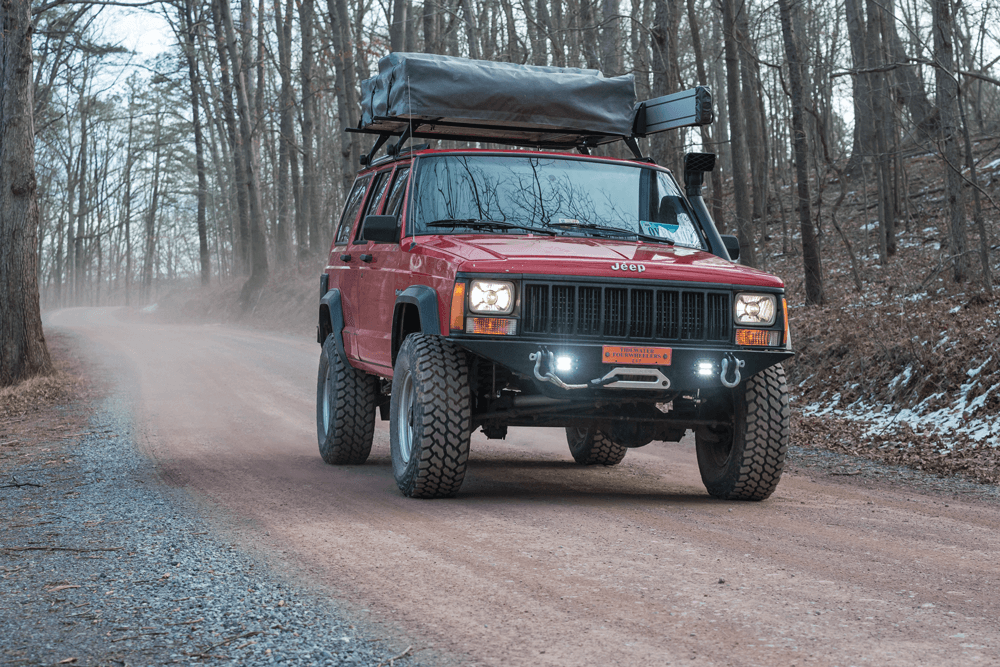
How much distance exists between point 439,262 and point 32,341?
10888 millimetres

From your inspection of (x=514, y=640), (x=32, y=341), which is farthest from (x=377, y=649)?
(x=32, y=341)

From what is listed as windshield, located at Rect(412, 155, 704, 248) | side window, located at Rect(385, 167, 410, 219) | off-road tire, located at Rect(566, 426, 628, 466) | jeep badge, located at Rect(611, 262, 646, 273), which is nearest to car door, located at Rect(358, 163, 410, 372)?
side window, located at Rect(385, 167, 410, 219)

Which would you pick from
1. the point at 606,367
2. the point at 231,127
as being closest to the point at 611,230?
the point at 606,367

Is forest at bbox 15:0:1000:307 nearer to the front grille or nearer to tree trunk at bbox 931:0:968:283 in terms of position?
tree trunk at bbox 931:0:968:283

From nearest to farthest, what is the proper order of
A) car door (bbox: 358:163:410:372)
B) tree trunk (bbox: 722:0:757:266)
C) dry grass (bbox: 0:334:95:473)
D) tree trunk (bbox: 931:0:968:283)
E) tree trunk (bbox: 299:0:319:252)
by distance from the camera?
1. car door (bbox: 358:163:410:372)
2. dry grass (bbox: 0:334:95:473)
3. tree trunk (bbox: 931:0:968:283)
4. tree trunk (bbox: 722:0:757:266)
5. tree trunk (bbox: 299:0:319:252)

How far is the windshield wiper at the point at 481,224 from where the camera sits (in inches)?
260

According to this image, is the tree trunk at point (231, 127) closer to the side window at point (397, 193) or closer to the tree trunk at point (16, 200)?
the tree trunk at point (16, 200)

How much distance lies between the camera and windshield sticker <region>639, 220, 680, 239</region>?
271 inches

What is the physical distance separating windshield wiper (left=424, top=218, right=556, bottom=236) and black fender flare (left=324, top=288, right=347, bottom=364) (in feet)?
6.02

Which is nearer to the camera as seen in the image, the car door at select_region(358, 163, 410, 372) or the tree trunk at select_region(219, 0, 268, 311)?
the car door at select_region(358, 163, 410, 372)

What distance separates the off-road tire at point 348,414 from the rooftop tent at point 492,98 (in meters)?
2.10

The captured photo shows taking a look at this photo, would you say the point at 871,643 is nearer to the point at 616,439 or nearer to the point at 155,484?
the point at 616,439

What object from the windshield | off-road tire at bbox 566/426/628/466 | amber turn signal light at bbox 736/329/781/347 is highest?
the windshield

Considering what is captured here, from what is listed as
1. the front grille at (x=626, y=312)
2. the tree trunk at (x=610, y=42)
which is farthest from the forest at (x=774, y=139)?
the front grille at (x=626, y=312)
